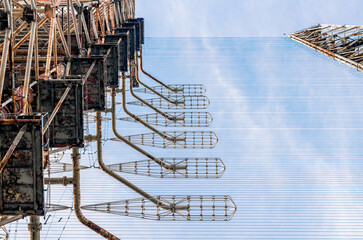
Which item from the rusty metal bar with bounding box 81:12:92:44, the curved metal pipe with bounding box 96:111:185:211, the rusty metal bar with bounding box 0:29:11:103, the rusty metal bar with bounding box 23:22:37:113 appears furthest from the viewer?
the curved metal pipe with bounding box 96:111:185:211

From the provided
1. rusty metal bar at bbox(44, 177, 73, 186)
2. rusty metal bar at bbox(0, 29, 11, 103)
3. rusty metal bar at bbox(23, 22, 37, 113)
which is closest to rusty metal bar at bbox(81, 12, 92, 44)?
rusty metal bar at bbox(23, 22, 37, 113)

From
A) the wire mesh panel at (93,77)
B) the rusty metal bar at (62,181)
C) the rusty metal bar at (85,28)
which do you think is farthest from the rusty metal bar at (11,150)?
the rusty metal bar at (85,28)

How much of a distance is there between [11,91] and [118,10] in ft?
71.4

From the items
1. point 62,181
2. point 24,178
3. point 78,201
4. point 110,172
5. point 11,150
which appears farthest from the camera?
point 110,172

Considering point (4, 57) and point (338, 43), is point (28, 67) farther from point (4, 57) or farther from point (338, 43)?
point (338, 43)

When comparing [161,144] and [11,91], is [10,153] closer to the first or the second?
[11,91]

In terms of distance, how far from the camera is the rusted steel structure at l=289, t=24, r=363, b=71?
30.7 m

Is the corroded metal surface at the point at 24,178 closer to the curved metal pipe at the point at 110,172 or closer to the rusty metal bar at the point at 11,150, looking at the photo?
the rusty metal bar at the point at 11,150

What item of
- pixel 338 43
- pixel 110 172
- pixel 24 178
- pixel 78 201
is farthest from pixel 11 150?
pixel 338 43

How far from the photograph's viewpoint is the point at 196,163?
23438mm

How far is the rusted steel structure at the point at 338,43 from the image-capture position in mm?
30719

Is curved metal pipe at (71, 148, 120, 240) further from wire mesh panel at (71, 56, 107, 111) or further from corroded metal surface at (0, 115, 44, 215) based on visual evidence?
corroded metal surface at (0, 115, 44, 215)

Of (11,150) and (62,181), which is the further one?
(62,181)

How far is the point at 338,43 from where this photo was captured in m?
33.9
